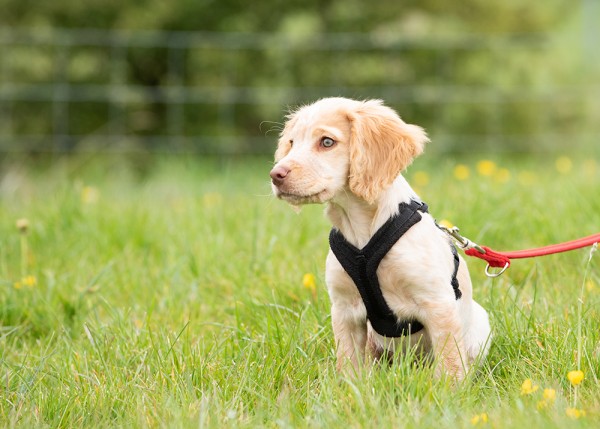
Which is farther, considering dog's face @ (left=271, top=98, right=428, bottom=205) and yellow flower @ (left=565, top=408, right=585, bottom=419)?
dog's face @ (left=271, top=98, right=428, bottom=205)

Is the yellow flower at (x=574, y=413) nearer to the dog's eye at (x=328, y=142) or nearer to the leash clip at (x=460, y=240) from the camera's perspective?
the leash clip at (x=460, y=240)

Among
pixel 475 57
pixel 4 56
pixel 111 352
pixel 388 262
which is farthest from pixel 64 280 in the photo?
pixel 475 57

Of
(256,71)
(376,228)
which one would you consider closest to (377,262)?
(376,228)

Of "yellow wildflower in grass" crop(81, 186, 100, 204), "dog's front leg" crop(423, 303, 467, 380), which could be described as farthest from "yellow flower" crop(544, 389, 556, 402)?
"yellow wildflower in grass" crop(81, 186, 100, 204)

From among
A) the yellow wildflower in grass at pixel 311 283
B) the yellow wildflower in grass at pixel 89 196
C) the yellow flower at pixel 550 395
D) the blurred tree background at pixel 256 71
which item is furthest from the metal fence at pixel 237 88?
the yellow flower at pixel 550 395

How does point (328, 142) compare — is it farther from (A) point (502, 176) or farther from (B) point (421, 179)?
(A) point (502, 176)

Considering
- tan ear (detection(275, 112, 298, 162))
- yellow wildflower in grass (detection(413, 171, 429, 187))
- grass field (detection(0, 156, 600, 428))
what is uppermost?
tan ear (detection(275, 112, 298, 162))

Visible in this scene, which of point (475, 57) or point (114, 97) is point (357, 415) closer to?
point (114, 97)

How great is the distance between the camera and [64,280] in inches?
160

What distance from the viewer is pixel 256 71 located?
39.1 feet

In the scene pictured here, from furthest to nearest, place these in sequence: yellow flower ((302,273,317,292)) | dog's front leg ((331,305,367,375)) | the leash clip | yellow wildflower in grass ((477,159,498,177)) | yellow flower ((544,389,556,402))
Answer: yellow wildflower in grass ((477,159,498,177)) → yellow flower ((302,273,317,292)) → the leash clip → dog's front leg ((331,305,367,375)) → yellow flower ((544,389,556,402))

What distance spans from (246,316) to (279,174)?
91cm

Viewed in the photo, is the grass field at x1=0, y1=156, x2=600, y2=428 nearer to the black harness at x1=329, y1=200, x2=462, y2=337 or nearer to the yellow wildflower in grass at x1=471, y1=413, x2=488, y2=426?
the yellow wildflower in grass at x1=471, y1=413, x2=488, y2=426

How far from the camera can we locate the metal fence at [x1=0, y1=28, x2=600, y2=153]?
1108 centimetres
